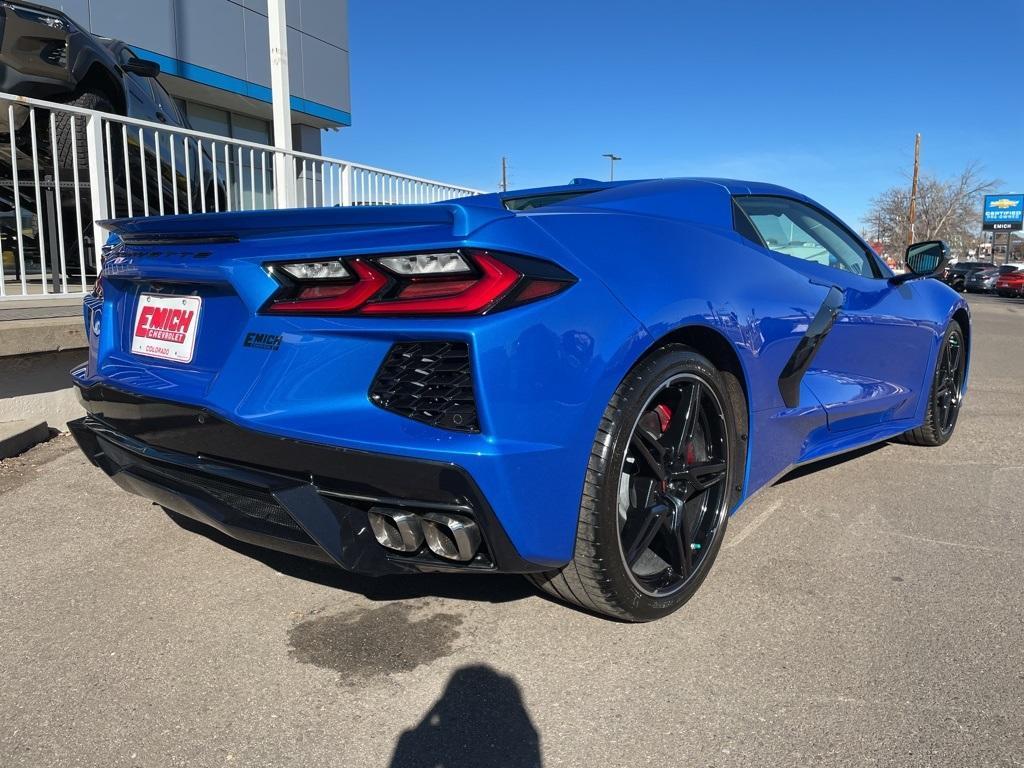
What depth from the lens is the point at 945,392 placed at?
4.79m

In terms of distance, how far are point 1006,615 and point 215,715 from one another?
246 centimetres

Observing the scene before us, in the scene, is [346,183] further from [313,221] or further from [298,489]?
[298,489]

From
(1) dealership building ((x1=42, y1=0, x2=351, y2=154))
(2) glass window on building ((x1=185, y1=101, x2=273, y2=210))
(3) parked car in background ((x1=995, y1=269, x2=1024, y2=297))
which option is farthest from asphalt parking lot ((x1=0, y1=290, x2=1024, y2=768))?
(3) parked car in background ((x1=995, y1=269, x2=1024, y2=297))

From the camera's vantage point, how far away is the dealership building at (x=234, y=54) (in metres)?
10.9

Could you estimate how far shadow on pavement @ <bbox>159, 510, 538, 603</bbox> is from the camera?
2.68m

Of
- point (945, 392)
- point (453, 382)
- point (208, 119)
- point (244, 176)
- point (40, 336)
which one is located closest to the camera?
point (453, 382)

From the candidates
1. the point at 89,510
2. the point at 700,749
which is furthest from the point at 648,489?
the point at 89,510

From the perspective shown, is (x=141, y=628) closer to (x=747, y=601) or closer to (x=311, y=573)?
(x=311, y=573)

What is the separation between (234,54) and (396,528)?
508 inches

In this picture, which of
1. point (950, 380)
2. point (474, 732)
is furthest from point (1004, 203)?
point (474, 732)

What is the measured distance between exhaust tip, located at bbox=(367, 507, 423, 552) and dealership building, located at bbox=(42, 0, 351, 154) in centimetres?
996

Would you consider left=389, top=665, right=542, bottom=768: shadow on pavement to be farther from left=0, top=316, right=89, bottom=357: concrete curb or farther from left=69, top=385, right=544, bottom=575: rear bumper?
left=0, top=316, right=89, bottom=357: concrete curb

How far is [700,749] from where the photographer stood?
187cm

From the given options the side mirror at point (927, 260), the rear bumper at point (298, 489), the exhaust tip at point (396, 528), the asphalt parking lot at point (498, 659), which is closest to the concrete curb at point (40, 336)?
the asphalt parking lot at point (498, 659)
